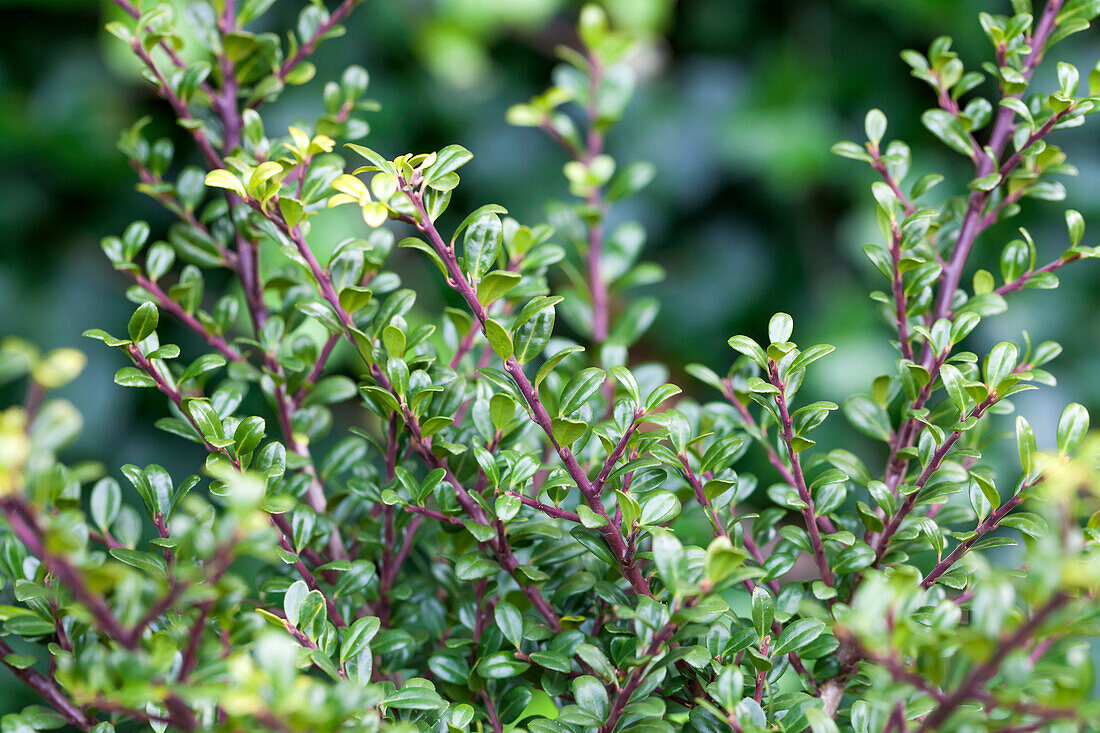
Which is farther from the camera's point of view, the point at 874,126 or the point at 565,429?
the point at 874,126

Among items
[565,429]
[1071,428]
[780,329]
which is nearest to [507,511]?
[565,429]

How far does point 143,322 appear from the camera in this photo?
38 cm

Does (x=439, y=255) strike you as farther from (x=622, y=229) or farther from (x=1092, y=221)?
(x=1092, y=221)

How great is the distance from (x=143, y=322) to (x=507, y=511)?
187 millimetres

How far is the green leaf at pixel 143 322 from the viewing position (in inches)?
14.8

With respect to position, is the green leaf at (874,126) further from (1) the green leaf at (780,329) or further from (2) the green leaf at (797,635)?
(2) the green leaf at (797,635)

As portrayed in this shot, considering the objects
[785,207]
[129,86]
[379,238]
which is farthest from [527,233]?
[129,86]

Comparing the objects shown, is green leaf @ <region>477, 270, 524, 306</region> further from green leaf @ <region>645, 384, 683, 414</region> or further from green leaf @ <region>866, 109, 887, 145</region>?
green leaf @ <region>866, 109, 887, 145</region>

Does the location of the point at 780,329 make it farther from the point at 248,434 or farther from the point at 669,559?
the point at 248,434

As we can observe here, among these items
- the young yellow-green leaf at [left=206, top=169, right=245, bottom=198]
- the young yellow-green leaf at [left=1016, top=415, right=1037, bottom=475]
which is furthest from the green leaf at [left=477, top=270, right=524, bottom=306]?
the young yellow-green leaf at [left=1016, top=415, right=1037, bottom=475]

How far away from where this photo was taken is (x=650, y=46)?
56.7 inches

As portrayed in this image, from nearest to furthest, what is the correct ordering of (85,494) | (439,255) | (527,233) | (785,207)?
(439,255), (527,233), (85,494), (785,207)

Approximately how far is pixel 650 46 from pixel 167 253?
3.74ft

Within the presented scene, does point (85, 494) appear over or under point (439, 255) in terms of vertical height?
under
